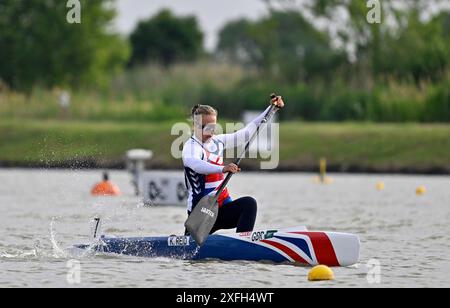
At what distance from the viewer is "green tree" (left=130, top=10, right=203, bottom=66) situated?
83250mm

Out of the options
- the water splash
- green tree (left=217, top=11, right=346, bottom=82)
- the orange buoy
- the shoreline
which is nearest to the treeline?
green tree (left=217, top=11, right=346, bottom=82)

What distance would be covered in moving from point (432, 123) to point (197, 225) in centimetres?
2479

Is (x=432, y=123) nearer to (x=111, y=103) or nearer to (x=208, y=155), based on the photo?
(x=111, y=103)

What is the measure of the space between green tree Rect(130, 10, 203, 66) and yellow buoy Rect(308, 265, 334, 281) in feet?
227

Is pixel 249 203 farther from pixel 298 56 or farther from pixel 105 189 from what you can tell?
pixel 298 56

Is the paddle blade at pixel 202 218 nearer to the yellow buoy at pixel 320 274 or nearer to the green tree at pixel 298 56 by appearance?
the yellow buoy at pixel 320 274

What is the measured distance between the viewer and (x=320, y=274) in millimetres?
14203

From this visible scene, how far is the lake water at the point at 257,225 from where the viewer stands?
14422 mm

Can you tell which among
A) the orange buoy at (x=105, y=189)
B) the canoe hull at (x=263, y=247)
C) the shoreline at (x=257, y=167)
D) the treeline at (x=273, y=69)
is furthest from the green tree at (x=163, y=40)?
the canoe hull at (x=263, y=247)

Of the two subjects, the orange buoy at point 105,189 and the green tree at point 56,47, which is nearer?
the orange buoy at point 105,189

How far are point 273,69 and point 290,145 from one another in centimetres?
1078

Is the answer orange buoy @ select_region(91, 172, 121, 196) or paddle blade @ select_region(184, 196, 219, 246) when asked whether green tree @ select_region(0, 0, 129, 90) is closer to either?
orange buoy @ select_region(91, 172, 121, 196)

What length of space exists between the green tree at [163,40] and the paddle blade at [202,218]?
222ft

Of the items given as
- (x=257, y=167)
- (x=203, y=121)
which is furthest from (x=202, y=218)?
(x=257, y=167)
